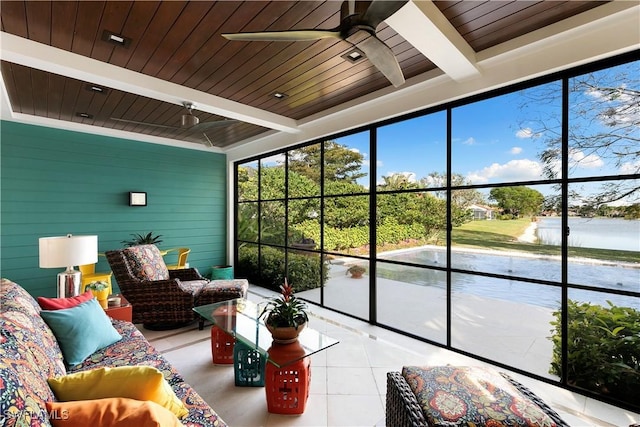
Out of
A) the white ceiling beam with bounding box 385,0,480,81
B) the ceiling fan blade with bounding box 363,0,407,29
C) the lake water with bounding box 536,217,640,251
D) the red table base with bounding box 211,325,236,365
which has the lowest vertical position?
the red table base with bounding box 211,325,236,365

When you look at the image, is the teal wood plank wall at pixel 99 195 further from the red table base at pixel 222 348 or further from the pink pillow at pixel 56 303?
the red table base at pixel 222 348

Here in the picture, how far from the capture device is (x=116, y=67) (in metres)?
2.92

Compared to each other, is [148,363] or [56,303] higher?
[56,303]

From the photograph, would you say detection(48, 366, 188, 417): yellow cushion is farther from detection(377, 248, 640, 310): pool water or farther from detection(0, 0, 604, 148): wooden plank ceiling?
detection(377, 248, 640, 310): pool water

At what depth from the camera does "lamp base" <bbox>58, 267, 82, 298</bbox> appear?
2705mm

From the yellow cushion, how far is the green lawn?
2.86 m

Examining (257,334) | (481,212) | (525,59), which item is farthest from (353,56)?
(257,334)

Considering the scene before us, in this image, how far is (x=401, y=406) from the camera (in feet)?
5.28

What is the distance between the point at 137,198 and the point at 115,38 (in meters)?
3.46

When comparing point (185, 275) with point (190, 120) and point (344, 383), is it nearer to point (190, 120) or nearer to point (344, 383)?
point (190, 120)

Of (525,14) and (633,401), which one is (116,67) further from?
(633,401)

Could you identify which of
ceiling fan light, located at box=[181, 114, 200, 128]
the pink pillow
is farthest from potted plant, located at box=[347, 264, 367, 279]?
the pink pillow

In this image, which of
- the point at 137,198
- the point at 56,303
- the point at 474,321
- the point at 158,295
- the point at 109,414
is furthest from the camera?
the point at 137,198

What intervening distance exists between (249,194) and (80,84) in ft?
11.1
